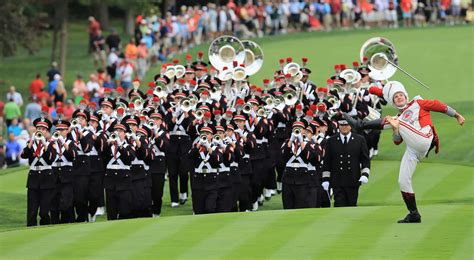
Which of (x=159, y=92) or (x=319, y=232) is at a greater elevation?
(x=159, y=92)

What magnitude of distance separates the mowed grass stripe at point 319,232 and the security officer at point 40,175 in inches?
204

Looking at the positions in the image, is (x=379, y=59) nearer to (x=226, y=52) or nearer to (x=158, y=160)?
(x=226, y=52)

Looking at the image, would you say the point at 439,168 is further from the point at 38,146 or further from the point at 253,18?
the point at 253,18

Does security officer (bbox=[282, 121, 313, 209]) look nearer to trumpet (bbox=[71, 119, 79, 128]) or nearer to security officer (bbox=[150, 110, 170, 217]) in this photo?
security officer (bbox=[150, 110, 170, 217])

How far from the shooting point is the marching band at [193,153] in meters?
25.1

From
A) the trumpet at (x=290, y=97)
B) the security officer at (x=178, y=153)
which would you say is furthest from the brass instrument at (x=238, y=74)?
the security officer at (x=178, y=153)

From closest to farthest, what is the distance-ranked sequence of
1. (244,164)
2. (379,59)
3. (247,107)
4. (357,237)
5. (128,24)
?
(357,237), (244,164), (247,107), (379,59), (128,24)

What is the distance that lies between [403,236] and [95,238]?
427 cm

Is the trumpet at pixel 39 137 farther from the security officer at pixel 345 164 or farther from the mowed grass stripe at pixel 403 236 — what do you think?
the mowed grass stripe at pixel 403 236

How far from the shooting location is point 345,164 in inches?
961

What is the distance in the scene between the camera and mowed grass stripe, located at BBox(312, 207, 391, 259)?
19.0 m

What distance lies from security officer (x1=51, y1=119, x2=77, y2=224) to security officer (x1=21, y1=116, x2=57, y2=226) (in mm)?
147

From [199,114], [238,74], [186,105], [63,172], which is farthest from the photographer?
[238,74]

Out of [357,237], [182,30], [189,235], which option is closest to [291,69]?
[189,235]
